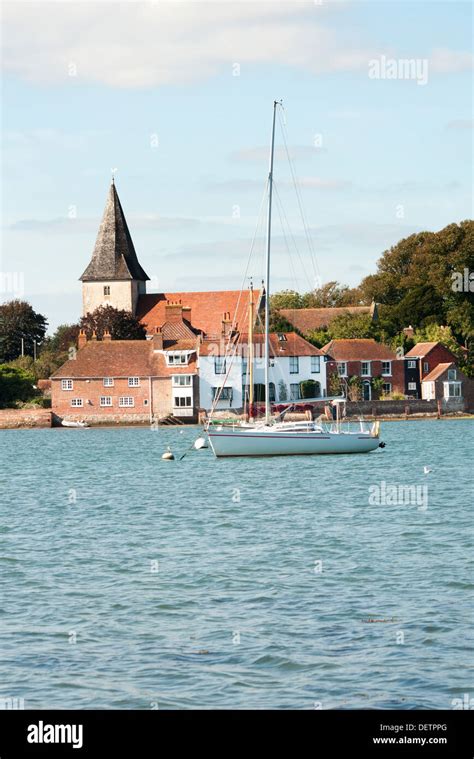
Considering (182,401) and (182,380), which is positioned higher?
(182,380)

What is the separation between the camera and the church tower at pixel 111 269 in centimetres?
12731

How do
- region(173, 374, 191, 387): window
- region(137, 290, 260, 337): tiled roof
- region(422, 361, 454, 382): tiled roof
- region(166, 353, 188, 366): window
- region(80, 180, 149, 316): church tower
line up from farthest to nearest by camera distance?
1. region(80, 180, 149, 316): church tower
2. region(137, 290, 260, 337): tiled roof
3. region(422, 361, 454, 382): tiled roof
4. region(166, 353, 188, 366): window
5. region(173, 374, 191, 387): window

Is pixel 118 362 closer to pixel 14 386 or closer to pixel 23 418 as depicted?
pixel 23 418

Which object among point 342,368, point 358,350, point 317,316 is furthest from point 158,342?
point 317,316

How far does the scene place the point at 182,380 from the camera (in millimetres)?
96750

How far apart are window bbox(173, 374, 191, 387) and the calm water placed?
55754 mm

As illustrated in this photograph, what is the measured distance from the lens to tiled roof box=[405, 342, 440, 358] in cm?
10519

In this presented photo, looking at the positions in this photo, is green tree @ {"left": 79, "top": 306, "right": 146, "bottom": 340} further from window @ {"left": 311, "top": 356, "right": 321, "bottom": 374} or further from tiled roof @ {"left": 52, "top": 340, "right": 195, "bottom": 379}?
window @ {"left": 311, "top": 356, "right": 321, "bottom": 374}

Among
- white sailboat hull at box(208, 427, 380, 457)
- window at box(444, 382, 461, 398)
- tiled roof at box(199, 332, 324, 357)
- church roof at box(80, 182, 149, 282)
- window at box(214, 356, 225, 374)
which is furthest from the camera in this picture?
church roof at box(80, 182, 149, 282)

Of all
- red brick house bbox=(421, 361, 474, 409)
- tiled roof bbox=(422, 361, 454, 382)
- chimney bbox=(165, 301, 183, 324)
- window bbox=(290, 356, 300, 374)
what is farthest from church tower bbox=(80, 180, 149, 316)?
red brick house bbox=(421, 361, 474, 409)

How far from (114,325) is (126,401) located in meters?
16.3

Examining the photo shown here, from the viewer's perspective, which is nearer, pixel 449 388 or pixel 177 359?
pixel 177 359

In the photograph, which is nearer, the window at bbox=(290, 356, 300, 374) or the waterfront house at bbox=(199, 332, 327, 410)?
the waterfront house at bbox=(199, 332, 327, 410)
